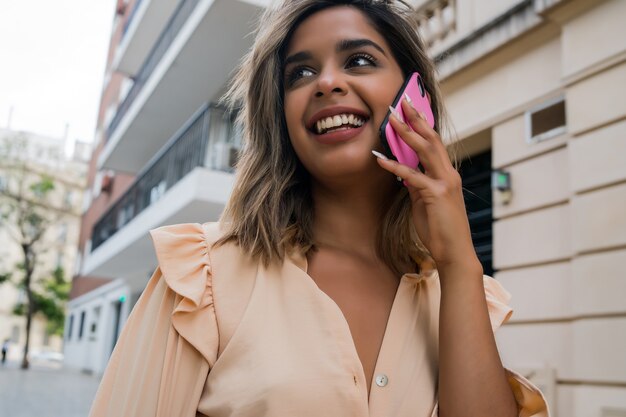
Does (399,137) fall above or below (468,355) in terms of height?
above

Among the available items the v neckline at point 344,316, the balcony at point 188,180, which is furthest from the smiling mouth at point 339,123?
the balcony at point 188,180

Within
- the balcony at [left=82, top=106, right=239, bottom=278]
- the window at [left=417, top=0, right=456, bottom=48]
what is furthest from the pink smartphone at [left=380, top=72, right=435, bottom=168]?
the balcony at [left=82, top=106, right=239, bottom=278]

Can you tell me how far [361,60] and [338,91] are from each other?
0.14 meters

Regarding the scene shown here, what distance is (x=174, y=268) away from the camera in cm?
143

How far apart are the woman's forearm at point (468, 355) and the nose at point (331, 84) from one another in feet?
1.76

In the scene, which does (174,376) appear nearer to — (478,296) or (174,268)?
(174,268)

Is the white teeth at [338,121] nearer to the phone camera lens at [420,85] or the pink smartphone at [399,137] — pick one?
the pink smartphone at [399,137]

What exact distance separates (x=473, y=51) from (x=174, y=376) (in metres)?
5.33

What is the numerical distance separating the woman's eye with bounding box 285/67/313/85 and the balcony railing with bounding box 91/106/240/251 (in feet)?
22.6

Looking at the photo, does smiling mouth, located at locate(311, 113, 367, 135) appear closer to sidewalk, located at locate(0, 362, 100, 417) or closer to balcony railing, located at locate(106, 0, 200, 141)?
sidewalk, located at locate(0, 362, 100, 417)

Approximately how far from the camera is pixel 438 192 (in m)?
1.48

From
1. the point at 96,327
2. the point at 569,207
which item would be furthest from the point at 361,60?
the point at 96,327

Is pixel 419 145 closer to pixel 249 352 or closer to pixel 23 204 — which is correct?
pixel 249 352

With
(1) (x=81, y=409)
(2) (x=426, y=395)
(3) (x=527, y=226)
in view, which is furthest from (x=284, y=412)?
(1) (x=81, y=409)
